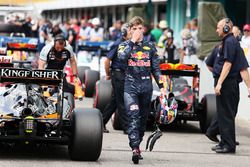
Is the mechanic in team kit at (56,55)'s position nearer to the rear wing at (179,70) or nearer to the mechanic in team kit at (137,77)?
the rear wing at (179,70)

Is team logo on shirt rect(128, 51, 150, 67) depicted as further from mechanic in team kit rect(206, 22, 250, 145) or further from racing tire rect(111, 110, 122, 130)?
racing tire rect(111, 110, 122, 130)

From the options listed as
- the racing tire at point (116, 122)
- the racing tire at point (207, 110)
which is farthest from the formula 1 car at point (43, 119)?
the racing tire at point (207, 110)

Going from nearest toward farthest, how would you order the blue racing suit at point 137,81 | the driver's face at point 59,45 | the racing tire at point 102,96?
the blue racing suit at point 137,81
the driver's face at point 59,45
the racing tire at point 102,96

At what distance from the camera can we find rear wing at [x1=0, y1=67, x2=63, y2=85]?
36.3ft

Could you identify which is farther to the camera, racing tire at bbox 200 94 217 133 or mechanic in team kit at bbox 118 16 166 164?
racing tire at bbox 200 94 217 133

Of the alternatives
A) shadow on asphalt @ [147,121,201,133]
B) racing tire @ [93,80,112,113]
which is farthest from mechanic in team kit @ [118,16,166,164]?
racing tire @ [93,80,112,113]

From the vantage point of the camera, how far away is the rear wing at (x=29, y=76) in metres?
11.1

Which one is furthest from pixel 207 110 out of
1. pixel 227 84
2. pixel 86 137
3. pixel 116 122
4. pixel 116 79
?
pixel 86 137

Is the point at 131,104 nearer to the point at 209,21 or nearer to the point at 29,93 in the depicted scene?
the point at 29,93

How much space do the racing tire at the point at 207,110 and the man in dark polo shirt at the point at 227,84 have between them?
2.35 metres

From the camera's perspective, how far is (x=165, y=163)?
11.3 meters

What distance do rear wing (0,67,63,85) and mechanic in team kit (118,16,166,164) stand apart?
2.84ft

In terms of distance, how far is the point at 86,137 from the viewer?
10805 millimetres

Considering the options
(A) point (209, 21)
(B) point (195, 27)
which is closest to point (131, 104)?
(A) point (209, 21)
